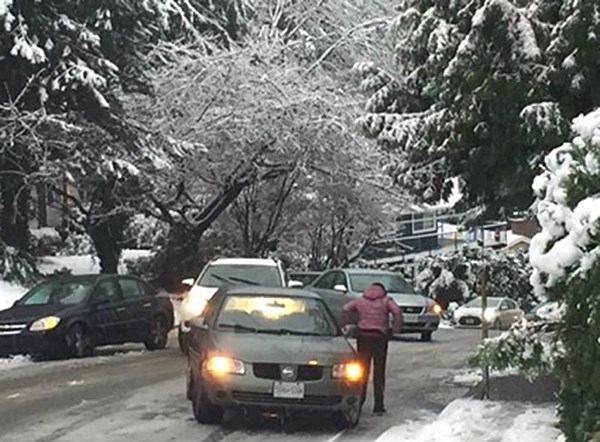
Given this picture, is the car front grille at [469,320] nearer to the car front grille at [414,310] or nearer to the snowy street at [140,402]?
the car front grille at [414,310]

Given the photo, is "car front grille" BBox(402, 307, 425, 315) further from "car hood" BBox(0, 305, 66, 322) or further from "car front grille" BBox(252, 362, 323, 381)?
"car front grille" BBox(252, 362, 323, 381)

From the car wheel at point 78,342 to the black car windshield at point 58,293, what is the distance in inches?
25.2

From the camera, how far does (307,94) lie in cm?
3078

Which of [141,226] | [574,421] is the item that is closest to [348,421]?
[574,421]

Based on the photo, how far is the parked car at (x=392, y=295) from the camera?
24750 millimetres

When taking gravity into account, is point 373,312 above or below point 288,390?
above

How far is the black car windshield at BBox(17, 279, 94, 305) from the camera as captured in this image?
800 inches

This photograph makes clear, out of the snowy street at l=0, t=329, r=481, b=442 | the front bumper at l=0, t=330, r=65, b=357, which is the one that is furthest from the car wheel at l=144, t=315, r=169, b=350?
the front bumper at l=0, t=330, r=65, b=357

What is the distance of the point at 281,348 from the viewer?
11875 mm

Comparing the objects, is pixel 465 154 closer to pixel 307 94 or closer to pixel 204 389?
pixel 204 389

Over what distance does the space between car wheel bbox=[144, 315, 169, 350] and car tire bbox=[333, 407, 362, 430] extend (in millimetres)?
10089

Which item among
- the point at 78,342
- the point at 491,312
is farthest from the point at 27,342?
the point at 491,312

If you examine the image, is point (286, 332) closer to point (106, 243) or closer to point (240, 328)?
point (240, 328)

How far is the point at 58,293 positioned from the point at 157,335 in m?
2.42
